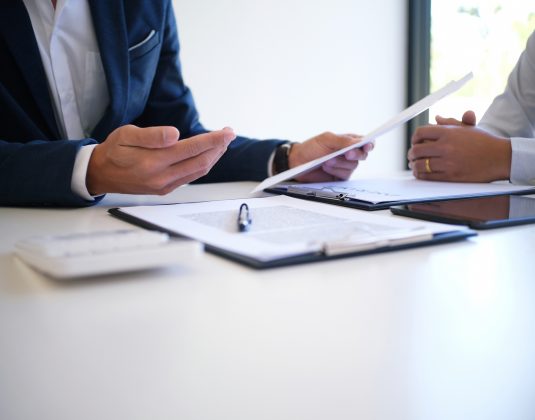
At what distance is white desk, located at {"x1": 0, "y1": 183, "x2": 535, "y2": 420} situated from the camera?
0.93ft

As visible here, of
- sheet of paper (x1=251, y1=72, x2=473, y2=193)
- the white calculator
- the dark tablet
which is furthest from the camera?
sheet of paper (x1=251, y1=72, x2=473, y2=193)

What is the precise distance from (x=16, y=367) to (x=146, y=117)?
1.22 metres

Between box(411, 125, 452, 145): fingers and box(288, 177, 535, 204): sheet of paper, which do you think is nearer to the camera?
box(288, 177, 535, 204): sheet of paper

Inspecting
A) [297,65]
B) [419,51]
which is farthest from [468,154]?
[419,51]

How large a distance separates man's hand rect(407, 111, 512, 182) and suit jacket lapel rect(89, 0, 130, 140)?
63cm

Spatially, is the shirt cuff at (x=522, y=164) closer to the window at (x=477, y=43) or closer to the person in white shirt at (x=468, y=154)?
the person in white shirt at (x=468, y=154)

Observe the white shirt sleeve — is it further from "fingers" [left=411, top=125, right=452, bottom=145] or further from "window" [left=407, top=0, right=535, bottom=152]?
"window" [left=407, top=0, right=535, bottom=152]

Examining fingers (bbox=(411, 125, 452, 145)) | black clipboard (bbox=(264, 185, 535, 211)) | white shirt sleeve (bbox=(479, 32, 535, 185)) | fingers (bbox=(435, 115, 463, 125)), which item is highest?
white shirt sleeve (bbox=(479, 32, 535, 185))

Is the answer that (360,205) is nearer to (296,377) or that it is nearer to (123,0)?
(296,377)

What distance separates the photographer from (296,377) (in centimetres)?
30

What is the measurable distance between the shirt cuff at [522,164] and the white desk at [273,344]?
2.22ft

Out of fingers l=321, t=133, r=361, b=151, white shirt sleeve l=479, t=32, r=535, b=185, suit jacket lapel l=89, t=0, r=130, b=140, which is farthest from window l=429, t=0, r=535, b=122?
suit jacket lapel l=89, t=0, r=130, b=140

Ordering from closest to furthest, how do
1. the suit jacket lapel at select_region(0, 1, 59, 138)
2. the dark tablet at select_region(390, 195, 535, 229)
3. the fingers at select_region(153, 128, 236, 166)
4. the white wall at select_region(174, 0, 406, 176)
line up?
the dark tablet at select_region(390, 195, 535, 229) < the fingers at select_region(153, 128, 236, 166) < the suit jacket lapel at select_region(0, 1, 59, 138) < the white wall at select_region(174, 0, 406, 176)

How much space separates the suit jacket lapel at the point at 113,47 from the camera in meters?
1.17
